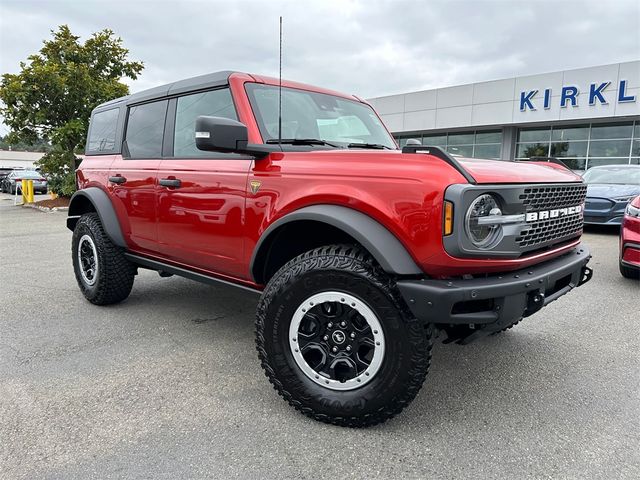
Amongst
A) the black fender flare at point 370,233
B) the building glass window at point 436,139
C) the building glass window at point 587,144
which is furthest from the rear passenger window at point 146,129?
the building glass window at point 436,139

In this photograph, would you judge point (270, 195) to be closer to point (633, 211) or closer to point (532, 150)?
point (633, 211)

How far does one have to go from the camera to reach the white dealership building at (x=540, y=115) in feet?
61.8

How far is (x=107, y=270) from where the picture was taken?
4113mm

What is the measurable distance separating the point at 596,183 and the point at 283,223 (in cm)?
928

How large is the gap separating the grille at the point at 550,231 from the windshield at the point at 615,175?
7.94 metres

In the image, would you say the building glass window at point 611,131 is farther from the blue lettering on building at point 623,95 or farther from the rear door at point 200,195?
the rear door at point 200,195

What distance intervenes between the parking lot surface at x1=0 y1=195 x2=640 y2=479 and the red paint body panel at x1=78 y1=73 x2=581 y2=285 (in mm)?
666

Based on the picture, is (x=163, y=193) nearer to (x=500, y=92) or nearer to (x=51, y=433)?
(x=51, y=433)

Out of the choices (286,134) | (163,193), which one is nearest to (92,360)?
(163,193)

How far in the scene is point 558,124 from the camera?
21.4 meters

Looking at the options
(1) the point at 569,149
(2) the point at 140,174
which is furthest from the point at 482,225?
(1) the point at 569,149

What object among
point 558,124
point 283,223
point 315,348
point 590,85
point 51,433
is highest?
Answer: point 590,85

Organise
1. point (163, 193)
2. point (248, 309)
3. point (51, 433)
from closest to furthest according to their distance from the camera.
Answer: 1. point (51, 433)
2. point (163, 193)
3. point (248, 309)

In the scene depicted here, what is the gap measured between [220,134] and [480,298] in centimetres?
153
